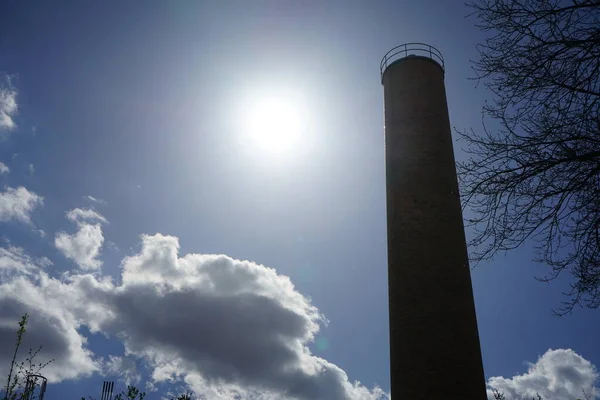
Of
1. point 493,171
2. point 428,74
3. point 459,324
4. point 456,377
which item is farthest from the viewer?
point 428,74

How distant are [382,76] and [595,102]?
32.5 ft

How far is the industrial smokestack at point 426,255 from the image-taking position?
10000 mm

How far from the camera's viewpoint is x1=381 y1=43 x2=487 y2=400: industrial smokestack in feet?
32.8

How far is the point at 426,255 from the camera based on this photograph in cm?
1120

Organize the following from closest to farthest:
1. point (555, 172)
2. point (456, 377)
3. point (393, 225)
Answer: point (555, 172)
point (456, 377)
point (393, 225)

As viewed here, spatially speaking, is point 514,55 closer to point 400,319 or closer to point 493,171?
point 493,171

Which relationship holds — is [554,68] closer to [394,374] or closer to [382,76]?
[394,374]

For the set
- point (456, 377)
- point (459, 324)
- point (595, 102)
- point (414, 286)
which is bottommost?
point (456, 377)

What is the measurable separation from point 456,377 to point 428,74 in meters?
9.47

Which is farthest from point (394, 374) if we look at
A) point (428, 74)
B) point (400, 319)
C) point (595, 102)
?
point (428, 74)

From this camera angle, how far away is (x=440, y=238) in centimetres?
1140

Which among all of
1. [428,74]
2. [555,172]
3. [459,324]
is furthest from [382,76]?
[555,172]

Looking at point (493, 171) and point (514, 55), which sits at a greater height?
Result: point (514, 55)

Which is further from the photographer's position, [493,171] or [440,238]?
[440,238]
